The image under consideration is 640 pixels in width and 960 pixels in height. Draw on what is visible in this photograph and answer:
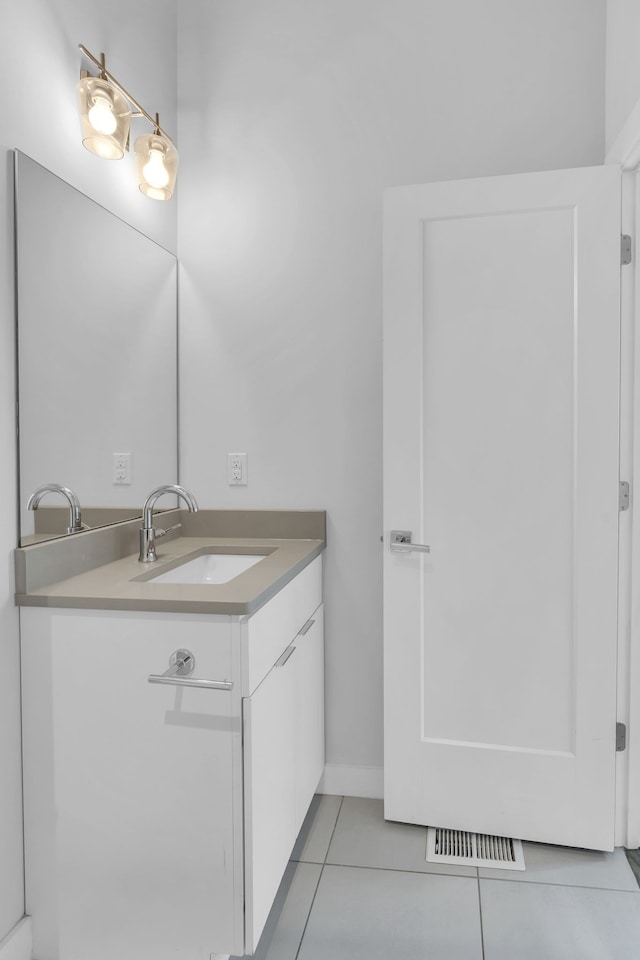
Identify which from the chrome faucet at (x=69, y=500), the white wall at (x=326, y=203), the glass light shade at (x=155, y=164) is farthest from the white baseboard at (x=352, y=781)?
the glass light shade at (x=155, y=164)

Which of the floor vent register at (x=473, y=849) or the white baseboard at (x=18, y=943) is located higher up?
the white baseboard at (x=18, y=943)

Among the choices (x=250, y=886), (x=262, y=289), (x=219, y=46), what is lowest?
(x=250, y=886)

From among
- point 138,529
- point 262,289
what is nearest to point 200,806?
point 138,529

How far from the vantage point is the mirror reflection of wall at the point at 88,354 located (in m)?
1.58

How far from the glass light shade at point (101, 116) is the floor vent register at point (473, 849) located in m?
2.17

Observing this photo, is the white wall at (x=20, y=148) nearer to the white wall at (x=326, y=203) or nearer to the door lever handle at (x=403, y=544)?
the white wall at (x=326, y=203)

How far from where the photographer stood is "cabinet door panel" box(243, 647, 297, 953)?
144 cm

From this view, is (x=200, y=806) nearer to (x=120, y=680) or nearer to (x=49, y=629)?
(x=120, y=680)

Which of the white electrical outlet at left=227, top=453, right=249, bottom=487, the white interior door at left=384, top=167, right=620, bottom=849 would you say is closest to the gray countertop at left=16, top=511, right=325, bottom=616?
the white electrical outlet at left=227, top=453, right=249, bottom=487

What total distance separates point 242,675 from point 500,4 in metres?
2.21

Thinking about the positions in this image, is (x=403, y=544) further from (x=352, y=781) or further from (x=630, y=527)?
(x=352, y=781)

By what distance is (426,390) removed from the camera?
2053 mm

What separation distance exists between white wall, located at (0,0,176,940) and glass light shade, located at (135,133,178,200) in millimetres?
106

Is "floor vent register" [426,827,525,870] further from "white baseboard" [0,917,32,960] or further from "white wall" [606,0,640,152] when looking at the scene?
"white wall" [606,0,640,152]
